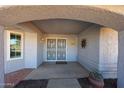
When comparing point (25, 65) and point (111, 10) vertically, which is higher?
point (111, 10)

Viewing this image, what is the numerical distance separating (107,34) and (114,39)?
395 millimetres

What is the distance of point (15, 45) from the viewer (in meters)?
7.63

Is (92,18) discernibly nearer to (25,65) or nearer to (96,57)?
(96,57)

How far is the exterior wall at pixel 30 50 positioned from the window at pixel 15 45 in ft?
1.33

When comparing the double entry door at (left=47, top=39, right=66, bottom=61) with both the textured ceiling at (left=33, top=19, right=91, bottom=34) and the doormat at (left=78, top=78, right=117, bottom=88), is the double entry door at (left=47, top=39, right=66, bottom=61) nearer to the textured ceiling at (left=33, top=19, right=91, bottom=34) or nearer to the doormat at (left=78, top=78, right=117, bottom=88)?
the textured ceiling at (left=33, top=19, right=91, bottom=34)

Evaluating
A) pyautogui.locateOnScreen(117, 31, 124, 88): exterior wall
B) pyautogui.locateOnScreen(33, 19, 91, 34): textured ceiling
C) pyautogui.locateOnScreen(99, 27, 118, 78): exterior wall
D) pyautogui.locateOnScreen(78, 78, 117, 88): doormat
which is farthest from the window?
pyautogui.locateOnScreen(117, 31, 124, 88): exterior wall

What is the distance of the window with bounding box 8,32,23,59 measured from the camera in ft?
23.7

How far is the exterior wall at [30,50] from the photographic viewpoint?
327 inches

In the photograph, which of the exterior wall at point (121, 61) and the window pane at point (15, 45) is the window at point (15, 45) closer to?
the window pane at point (15, 45)

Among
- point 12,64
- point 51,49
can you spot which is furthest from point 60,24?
point 51,49

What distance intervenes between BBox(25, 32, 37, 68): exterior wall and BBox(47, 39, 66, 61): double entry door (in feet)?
10.8

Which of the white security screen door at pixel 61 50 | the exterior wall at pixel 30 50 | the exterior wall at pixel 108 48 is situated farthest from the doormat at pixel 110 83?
the white security screen door at pixel 61 50
